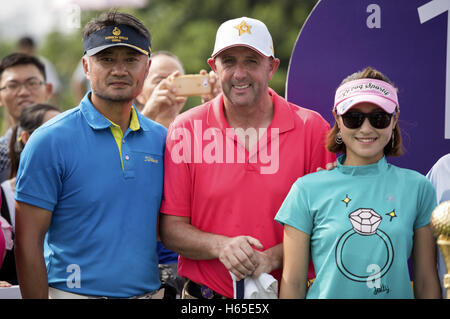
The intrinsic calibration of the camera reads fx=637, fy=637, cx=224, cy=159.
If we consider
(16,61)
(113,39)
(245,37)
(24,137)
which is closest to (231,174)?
(245,37)

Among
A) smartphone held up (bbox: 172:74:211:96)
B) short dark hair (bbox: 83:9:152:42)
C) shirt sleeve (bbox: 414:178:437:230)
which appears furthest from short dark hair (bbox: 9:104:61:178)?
shirt sleeve (bbox: 414:178:437:230)

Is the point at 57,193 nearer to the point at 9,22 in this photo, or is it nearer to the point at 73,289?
→ the point at 73,289

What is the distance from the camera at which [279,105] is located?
3.58 metres

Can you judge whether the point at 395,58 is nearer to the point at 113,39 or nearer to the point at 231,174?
the point at 231,174

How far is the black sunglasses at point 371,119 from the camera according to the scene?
3.04 m

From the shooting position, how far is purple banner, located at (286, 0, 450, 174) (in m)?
3.89

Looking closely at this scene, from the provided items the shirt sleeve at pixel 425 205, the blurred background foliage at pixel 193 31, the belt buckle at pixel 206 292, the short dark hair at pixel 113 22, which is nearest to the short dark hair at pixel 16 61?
the short dark hair at pixel 113 22

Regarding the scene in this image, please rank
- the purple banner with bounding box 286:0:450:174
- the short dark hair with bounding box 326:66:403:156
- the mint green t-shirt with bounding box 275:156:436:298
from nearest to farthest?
the mint green t-shirt with bounding box 275:156:436:298
the short dark hair with bounding box 326:66:403:156
the purple banner with bounding box 286:0:450:174

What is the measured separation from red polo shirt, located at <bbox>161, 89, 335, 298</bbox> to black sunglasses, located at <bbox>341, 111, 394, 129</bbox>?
0.40 meters

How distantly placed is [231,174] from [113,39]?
3.12 feet

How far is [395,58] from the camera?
3920 mm

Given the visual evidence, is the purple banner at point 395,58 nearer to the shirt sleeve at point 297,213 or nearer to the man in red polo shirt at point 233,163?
the man in red polo shirt at point 233,163

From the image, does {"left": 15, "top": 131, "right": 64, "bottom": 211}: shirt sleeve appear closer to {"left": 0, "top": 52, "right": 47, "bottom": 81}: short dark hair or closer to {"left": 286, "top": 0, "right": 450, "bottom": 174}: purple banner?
{"left": 286, "top": 0, "right": 450, "bottom": 174}: purple banner
